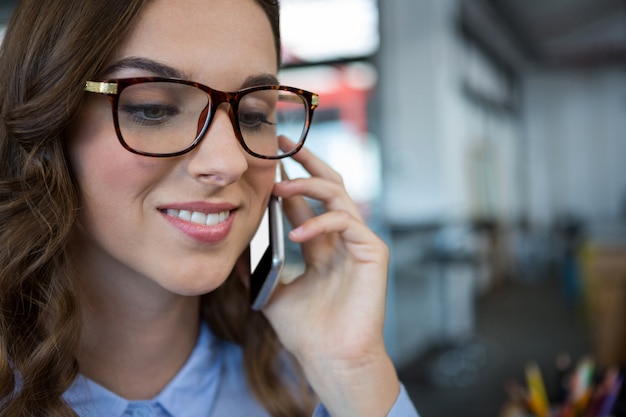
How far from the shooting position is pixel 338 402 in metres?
0.99

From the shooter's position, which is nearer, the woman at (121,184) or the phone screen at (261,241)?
the woman at (121,184)

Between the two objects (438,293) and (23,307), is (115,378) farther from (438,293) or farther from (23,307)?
(438,293)

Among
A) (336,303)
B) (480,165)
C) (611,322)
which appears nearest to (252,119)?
(336,303)

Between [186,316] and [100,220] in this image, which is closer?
[100,220]

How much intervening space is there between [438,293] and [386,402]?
4.62 m

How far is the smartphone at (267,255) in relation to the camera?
0.98 metres

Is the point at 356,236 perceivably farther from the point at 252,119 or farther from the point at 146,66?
the point at 146,66

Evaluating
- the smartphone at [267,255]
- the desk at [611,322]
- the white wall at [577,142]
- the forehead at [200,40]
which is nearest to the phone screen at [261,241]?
the smartphone at [267,255]

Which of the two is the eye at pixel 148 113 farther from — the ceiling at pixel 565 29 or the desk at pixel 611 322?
the ceiling at pixel 565 29

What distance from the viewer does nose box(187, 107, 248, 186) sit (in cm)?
79

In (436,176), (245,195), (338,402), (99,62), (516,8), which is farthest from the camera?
(516,8)

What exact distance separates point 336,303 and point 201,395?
26cm

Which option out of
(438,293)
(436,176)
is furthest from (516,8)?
(438,293)

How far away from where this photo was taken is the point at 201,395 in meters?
0.99
